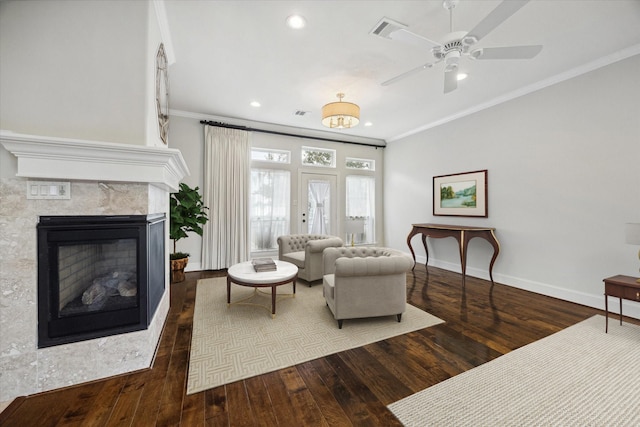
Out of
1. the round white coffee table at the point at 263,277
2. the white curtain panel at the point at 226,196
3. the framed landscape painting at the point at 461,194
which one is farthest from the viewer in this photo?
the white curtain panel at the point at 226,196

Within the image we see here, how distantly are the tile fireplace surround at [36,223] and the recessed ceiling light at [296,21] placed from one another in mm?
1643

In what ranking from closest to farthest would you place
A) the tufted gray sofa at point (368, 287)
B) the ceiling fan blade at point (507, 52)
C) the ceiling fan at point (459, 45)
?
the ceiling fan at point (459, 45)
the ceiling fan blade at point (507, 52)
the tufted gray sofa at point (368, 287)

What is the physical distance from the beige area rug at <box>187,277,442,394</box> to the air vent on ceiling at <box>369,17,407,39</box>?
2686 millimetres

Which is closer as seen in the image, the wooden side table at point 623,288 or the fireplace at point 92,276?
the fireplace at point 92,276

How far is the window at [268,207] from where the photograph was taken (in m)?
5.29

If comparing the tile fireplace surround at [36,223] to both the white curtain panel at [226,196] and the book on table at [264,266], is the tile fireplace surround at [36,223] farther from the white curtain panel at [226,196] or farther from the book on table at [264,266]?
the white curtain panel at [226,196]

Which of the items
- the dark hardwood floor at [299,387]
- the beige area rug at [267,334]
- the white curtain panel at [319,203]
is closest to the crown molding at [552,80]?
the white curtain panel at [319,203]

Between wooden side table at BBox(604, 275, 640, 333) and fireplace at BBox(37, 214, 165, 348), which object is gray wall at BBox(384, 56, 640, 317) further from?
fireplace at BBox(37, 214, 165, 348)

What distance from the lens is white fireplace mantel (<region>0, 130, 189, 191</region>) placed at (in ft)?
4.99

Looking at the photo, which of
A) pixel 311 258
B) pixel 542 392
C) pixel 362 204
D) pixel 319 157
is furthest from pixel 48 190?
pixel 362 204

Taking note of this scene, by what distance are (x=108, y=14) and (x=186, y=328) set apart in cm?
263

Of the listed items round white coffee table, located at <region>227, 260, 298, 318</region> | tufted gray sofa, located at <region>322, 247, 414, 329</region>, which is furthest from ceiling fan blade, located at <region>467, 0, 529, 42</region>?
round white coffee table, located at <region>227, 260, 298, 318</region>

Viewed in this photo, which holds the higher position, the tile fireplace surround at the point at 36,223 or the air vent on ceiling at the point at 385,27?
the air vent on ceiling at the point at 385,27

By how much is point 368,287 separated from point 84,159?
244 centimetres
